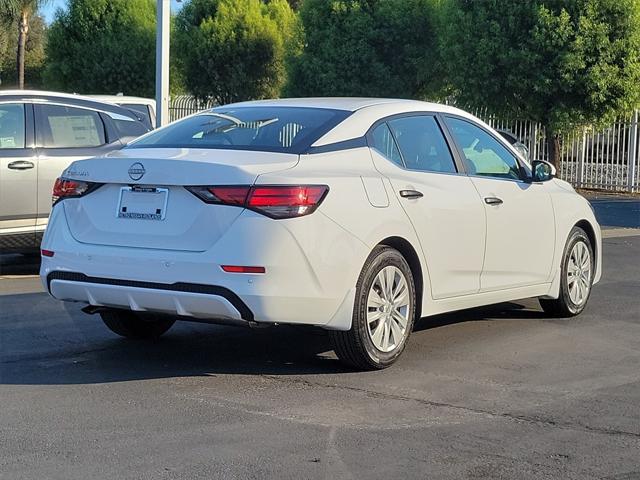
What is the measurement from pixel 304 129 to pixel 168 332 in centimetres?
203

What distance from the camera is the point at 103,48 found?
1321 inches

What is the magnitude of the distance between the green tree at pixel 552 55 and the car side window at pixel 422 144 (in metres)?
14.9

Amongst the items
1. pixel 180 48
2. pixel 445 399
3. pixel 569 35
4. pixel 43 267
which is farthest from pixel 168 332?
pixel 180 48

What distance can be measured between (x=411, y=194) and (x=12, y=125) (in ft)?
16.8

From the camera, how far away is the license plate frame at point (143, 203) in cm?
612

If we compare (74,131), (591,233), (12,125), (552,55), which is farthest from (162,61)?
(552,55)

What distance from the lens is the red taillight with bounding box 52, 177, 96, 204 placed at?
6.46 m

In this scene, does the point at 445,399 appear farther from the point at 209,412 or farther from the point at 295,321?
the point at 209,412

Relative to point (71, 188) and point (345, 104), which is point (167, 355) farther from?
point (345, 104)

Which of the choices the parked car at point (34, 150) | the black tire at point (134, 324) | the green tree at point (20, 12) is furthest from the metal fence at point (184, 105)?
the black tire at point (134, 324)

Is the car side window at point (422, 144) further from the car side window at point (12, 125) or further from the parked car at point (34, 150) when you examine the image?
the car side window at point (12, 125)

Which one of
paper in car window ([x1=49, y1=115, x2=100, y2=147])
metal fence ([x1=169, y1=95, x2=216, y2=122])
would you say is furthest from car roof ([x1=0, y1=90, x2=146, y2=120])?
metal fence ([x1=169, y1=95, x2=216, y2=122])

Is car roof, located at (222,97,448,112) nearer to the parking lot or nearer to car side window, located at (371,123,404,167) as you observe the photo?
car side window, located at (371,123,404,167)

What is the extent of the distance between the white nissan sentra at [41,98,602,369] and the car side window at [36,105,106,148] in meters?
3.72
